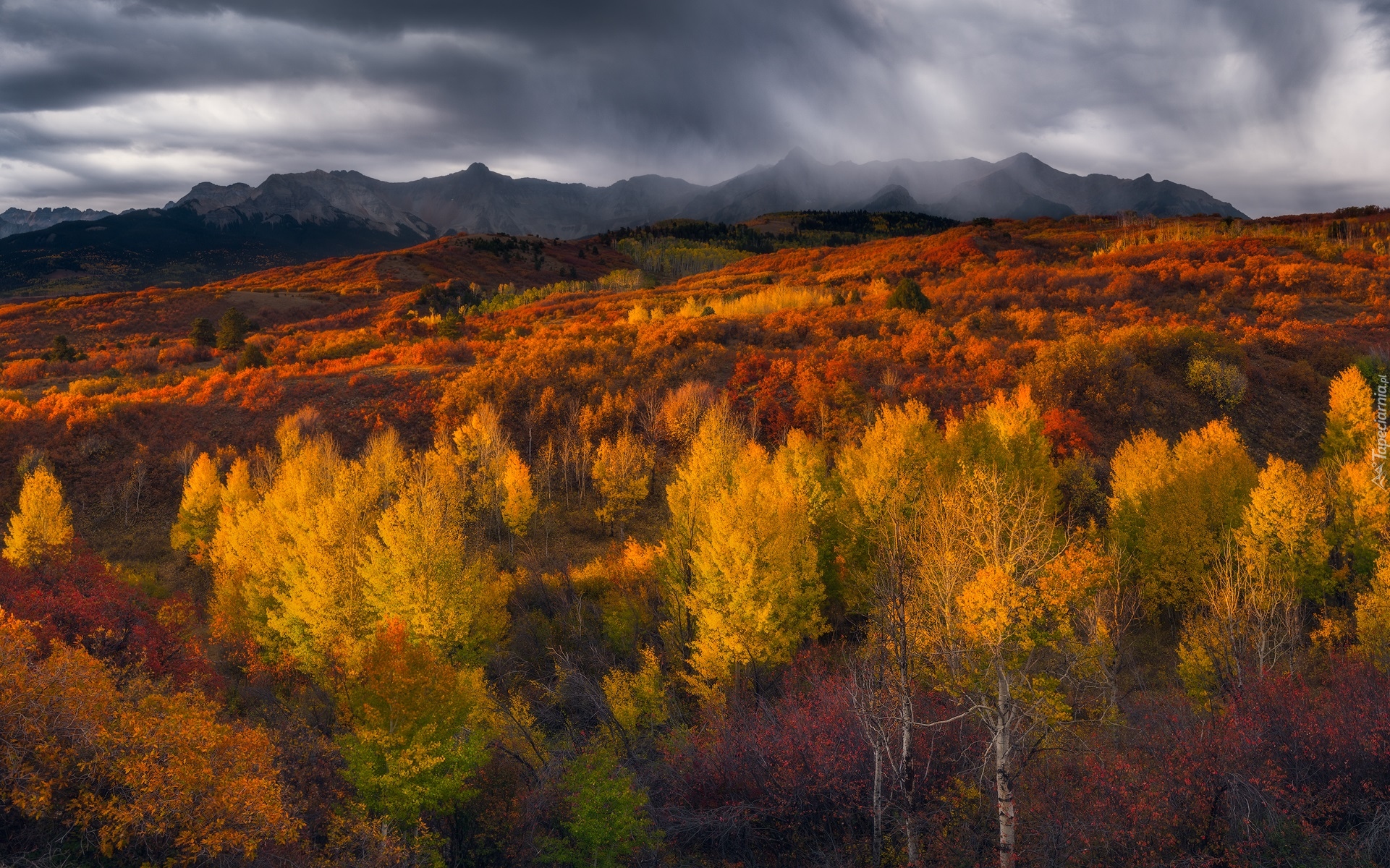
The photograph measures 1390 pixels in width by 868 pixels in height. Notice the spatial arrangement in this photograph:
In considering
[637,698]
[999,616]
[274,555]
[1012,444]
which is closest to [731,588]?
[637,698]

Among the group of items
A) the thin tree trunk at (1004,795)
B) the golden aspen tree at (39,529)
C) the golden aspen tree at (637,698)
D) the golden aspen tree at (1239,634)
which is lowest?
the golden aspen tree at (637,698)

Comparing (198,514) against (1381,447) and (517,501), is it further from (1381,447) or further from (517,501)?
(1381,447)

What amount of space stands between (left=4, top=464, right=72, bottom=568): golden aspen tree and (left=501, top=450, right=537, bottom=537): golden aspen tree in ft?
65.1

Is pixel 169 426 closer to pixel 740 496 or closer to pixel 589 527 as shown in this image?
pixel 589 527

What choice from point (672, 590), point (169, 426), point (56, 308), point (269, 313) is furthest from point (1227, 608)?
point (56, 308)

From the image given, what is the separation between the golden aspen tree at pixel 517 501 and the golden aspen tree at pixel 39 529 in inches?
781

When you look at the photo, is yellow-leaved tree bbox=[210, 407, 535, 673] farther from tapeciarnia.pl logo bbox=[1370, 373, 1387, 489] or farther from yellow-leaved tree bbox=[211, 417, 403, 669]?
tapeciarnia.pl logo bbox=[1370, 373, 1387, 489]

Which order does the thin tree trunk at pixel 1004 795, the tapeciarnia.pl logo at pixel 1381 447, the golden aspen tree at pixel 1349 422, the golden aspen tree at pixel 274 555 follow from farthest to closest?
the golden aspen tree at pixel 1349 422 < the golden aspen tree at pixel 274 555 < the tapeciarnia.pl logo at pixel 1381 447 < the thin tree trunk at pixel 1004 795

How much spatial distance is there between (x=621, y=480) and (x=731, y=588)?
17567 millimetres

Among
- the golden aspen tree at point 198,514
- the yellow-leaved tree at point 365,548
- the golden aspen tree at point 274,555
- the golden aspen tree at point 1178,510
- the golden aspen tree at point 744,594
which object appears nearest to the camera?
the golden aspen tree at point 744,594

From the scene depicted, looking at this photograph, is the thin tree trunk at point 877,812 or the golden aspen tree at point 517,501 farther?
the golden aspen tree at point 517,501

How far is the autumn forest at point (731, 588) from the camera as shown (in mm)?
14172

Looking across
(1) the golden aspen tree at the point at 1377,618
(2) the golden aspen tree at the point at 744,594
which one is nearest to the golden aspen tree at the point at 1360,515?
(1) the golden aspen tree at the point at 1377,618

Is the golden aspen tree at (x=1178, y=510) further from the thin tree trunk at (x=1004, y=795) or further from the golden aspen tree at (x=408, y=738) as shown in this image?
the golden aspen tree at (x=408, y=738)
